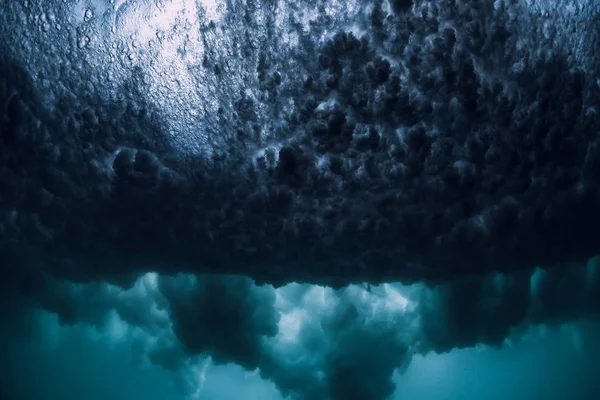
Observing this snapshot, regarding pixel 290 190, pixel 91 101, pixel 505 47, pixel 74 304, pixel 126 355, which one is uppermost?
pixel 126 355

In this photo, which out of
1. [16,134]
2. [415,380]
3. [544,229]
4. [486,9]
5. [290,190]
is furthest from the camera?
[415,380]

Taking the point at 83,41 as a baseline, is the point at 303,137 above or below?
below

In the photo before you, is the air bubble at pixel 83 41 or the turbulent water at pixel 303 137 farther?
the air bubble at pixel 83 41

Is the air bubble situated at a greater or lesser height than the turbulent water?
greater

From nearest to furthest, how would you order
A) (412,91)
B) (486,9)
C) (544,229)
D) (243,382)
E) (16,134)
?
(486,9), (412,91), (16,134), (544,229), (243,382)

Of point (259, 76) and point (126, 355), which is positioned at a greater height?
point (126, 355)

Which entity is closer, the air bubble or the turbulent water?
the turbulent water

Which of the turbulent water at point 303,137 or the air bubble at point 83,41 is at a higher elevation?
the air bubble at point 83,41

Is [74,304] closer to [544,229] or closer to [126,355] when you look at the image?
[126,355]

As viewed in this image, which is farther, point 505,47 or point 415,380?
point 415,380

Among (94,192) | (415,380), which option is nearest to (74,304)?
(94,192)

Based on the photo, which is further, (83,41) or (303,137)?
(303,137)
